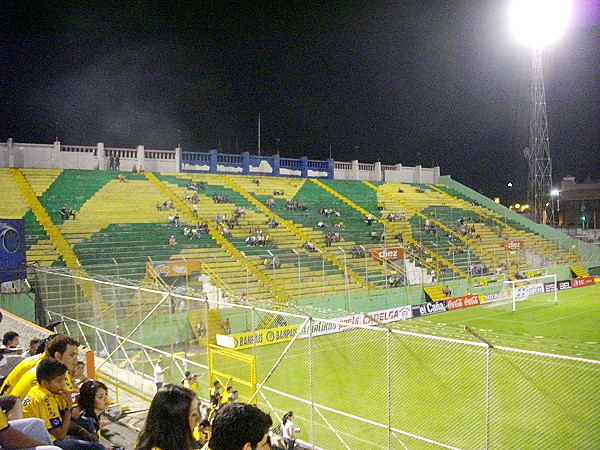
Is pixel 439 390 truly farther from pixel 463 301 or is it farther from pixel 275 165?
pixel 275 165

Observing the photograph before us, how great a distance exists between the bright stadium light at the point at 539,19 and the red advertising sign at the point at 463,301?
2179 cm

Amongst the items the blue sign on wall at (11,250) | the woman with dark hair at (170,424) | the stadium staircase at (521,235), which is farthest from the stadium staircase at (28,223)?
the stadium staircase at (521,235)

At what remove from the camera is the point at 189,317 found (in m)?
19.4

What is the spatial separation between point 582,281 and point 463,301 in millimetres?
14883

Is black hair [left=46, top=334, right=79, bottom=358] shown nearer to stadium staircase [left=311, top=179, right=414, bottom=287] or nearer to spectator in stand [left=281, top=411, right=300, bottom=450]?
spectator in stand [left=281, top=411, right=300, bottom=450]

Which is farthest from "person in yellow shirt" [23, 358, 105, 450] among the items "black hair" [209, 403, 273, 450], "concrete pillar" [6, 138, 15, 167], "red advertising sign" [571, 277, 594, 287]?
"red advertising sign" [571, 277, 594, 287]

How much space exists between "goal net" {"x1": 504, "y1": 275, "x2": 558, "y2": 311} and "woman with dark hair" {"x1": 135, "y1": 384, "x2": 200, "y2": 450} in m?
31.8

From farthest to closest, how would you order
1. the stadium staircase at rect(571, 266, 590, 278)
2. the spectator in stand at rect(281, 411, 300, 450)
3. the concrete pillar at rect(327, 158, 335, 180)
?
the concrete pillar at rect(327, 158, 335, 180) → the stadium staircase at rect(571, 266, 590, 278) → the spectator in stand at rect(281, 411, 300, 450)

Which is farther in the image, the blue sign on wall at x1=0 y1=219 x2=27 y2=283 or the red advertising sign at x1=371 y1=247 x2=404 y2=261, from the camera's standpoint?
the red advertising sign at x1=371 y1=247 x2=404 y2=261

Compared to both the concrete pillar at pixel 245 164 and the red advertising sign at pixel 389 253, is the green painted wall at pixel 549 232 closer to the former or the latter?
the red advertising sign at pixel 389 253

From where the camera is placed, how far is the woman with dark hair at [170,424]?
10.5 ft

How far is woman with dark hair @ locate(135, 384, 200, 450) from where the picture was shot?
3209 millimetres

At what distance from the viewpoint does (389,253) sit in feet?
100

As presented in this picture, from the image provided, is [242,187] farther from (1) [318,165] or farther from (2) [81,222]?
(2) [81,222]
